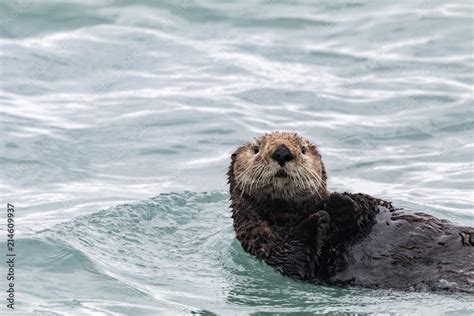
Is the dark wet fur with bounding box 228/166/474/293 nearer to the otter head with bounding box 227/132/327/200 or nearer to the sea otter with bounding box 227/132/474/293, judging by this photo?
the sea otter with bounding box 227/132/474/293

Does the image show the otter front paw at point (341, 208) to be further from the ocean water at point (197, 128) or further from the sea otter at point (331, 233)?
the ocean water at point (197, 128)

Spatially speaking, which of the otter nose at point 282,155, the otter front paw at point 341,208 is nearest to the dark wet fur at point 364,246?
the otter front paw at point 341,208

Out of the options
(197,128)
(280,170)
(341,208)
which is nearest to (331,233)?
(341,208)

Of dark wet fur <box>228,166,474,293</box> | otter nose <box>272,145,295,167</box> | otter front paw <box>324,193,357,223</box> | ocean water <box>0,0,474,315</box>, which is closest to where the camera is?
dark wet fur <box>228,166,474,293</box>

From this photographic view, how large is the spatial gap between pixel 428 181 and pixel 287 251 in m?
4.05

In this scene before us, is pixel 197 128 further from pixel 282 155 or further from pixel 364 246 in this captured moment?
pixel 364 246

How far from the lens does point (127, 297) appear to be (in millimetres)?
7172

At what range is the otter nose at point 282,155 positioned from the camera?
288 inches

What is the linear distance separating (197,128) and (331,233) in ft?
17.5

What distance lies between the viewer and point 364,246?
7.30 meters

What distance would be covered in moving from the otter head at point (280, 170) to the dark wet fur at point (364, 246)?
121 mm

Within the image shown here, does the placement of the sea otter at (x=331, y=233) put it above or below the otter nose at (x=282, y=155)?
below

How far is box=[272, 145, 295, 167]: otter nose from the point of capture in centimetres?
732

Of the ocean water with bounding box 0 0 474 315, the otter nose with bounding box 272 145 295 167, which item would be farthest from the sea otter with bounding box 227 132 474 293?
the ocean water with bounding box 0 0 474 315
